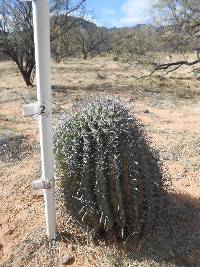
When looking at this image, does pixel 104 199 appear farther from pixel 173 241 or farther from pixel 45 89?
pixel 45 89

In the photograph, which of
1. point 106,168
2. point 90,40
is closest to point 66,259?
point 106,168

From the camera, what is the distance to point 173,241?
326cm

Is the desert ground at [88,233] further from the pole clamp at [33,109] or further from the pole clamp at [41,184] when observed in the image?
the pole clamp at [33,109]

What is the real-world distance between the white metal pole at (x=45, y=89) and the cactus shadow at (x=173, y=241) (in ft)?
2.24

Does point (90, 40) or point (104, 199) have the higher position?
point (104, 199)

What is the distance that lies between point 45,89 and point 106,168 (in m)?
0.65

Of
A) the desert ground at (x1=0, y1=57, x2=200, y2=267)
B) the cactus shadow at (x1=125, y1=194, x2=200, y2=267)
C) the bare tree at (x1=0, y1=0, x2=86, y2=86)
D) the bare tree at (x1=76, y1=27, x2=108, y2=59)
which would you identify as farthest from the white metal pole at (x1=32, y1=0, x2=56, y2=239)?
the bare tree at (x1=76, y1=27, x2=108, y2=59)

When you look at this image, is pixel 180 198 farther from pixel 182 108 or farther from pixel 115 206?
pixel 182 108

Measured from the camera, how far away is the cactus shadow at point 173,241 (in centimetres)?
308

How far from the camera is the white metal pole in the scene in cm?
275

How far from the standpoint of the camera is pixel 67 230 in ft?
11.0

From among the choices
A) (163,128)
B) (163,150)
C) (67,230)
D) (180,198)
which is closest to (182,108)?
(163,128)

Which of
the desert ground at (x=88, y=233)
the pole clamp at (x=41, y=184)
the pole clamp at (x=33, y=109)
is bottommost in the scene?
the desert ground at (x=88, y=233)

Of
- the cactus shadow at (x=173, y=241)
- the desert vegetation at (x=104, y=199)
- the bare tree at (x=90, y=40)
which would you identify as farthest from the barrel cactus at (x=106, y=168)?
the bare tree at (x=90, y=40)
